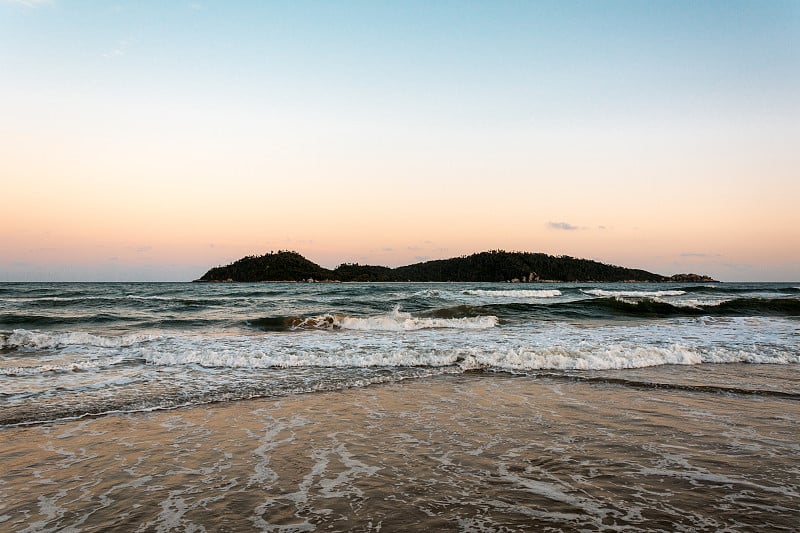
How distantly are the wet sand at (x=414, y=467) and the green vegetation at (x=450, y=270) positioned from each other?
104992 mm

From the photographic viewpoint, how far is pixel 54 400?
7.93 m

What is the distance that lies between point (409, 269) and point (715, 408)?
412 feet

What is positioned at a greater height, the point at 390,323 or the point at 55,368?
the point at 390,323

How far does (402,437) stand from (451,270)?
120807mm

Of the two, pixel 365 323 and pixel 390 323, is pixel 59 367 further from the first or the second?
pixel 390 323

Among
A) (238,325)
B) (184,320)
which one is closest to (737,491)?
(238,325)

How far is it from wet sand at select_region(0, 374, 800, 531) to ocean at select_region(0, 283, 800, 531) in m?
0.02

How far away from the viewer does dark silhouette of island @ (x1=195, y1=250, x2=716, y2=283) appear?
4412 inches

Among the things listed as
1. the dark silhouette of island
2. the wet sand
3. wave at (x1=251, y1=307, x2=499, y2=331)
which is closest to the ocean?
the wet sand

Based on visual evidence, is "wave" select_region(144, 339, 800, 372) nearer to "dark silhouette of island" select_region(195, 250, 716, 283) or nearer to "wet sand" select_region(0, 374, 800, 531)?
"wet sand" select_region(0, 374, 800, 531)

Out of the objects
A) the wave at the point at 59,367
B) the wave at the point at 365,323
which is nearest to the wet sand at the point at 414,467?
the wave at the point at 59,367

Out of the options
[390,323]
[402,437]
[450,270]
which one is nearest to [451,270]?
[450,270]

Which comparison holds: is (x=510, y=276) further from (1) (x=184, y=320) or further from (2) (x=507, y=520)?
(2) (x=507, y=520)

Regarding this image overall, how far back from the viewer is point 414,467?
495cm
